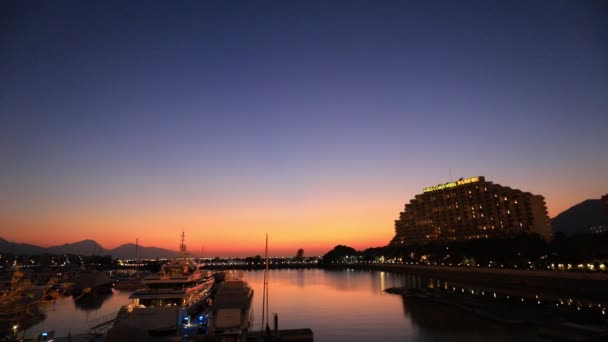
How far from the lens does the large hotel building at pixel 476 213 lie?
14688 centimetres

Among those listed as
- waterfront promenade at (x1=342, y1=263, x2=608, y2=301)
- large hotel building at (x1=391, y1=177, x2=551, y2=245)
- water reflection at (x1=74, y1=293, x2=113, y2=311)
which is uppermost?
large hotel building at (x1=391, y1=177, x2=551, y2=245)

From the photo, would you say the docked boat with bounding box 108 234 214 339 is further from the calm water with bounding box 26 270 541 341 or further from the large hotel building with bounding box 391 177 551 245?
the large hotel building with bounding box 391 177 551 245

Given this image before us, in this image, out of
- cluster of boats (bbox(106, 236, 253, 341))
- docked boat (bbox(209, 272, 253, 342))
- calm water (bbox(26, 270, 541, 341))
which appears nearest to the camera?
docked boat (bbox(209, 272, 253, 342))

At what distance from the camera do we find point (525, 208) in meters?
146

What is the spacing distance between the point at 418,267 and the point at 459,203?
5787 centimetres

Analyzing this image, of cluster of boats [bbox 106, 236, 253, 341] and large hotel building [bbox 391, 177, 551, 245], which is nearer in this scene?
cluster of boats [bbox 106, 236, 253, 341]

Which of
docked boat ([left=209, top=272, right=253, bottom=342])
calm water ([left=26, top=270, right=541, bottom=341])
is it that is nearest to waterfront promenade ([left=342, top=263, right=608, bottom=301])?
calm water ([left=26, top=270, right=541, bottom=341])

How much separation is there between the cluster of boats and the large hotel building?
122m

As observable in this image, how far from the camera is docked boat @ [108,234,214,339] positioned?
34969mm

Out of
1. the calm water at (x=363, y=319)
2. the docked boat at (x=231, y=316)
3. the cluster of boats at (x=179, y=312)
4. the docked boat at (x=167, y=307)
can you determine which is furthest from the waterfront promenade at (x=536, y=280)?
the docked boat at (x=167, y=307)

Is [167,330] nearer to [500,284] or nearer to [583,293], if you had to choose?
[583,293]

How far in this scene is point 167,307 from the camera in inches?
1496

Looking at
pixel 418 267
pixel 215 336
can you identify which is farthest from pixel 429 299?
pixel 418 267

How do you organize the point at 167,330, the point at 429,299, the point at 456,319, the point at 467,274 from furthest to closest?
the point at 467,274, the point at 429,299, the point at 456,319, the point at 167,330
